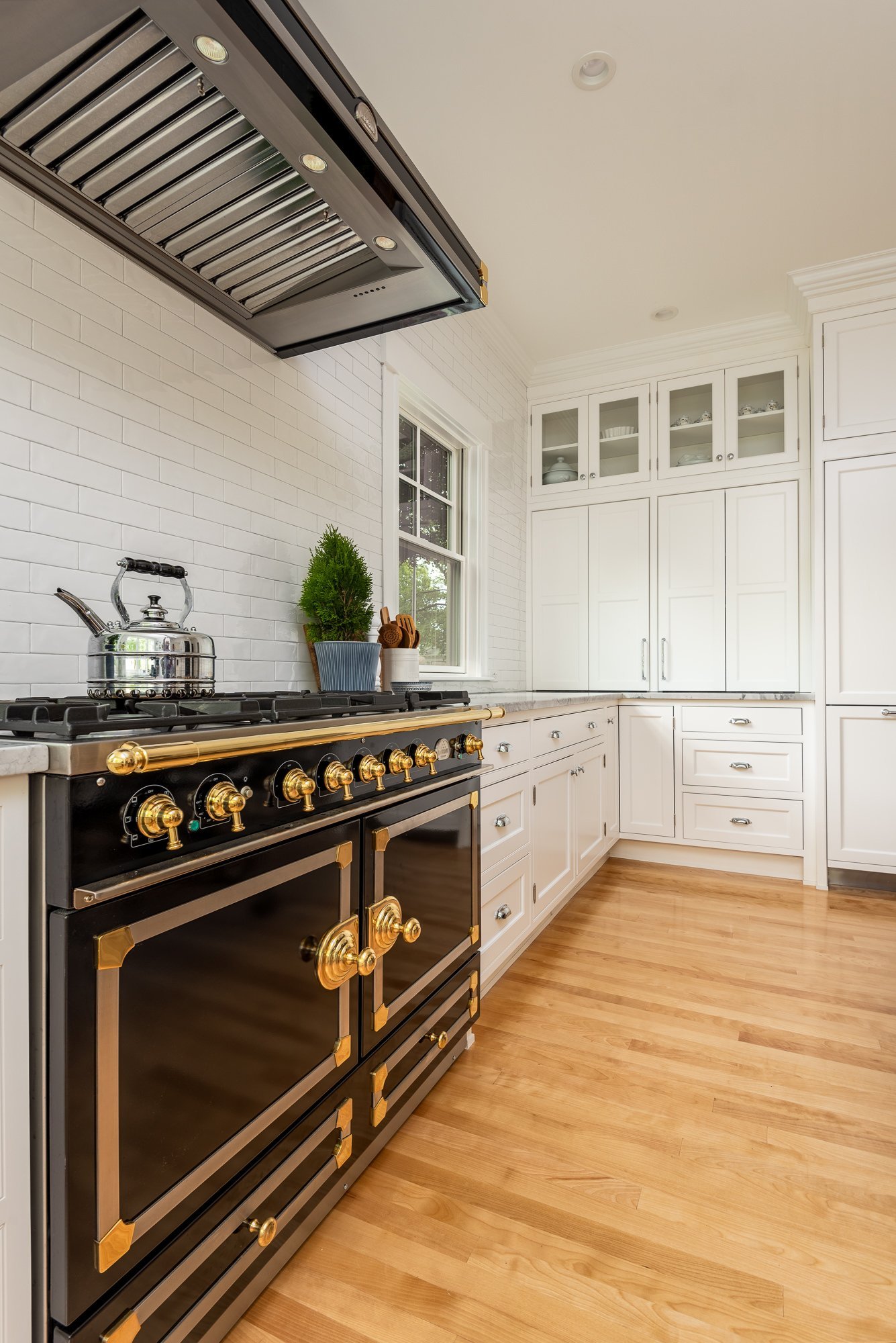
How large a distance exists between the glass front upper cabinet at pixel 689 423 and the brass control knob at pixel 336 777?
11.1 feet

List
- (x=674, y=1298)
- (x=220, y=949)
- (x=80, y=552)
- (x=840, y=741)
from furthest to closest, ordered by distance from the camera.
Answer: (x=840, y=741) < (x=80, y=552) < (x=674, y=1298) < (x=220, y=949)

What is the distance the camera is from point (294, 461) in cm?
209

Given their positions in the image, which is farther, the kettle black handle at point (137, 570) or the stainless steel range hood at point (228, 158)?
the kettle black handle at point (137, 570)

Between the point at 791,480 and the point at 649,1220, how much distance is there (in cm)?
345

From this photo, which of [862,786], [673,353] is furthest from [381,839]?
[673,353]

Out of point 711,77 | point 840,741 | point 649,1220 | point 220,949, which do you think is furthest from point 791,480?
point 220,949

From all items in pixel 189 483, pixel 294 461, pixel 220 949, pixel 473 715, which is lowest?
pixel 220 949

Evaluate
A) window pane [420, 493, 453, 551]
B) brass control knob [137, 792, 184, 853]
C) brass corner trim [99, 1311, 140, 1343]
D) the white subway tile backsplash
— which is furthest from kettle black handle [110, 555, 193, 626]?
window pane [420, 493, 453, 551]

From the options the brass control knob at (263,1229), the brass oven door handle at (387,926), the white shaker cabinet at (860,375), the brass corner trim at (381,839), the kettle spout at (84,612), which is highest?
the white shaker cabinet at (860,375)

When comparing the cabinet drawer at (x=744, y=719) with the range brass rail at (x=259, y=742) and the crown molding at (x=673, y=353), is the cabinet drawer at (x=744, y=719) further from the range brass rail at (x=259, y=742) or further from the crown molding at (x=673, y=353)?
the range brass rail at (x=259, y=742)

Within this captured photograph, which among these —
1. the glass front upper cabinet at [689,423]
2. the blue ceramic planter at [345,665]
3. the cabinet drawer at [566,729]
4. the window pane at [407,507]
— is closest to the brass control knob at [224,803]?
the blue ceramic planter at [345,665]

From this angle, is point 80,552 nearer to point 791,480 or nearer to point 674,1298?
point 674,1298

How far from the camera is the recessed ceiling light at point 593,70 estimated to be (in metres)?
2.08

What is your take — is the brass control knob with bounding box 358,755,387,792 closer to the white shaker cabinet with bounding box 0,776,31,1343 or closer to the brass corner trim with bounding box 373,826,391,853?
the brass corner trim with bounding box 373,826,391,853
